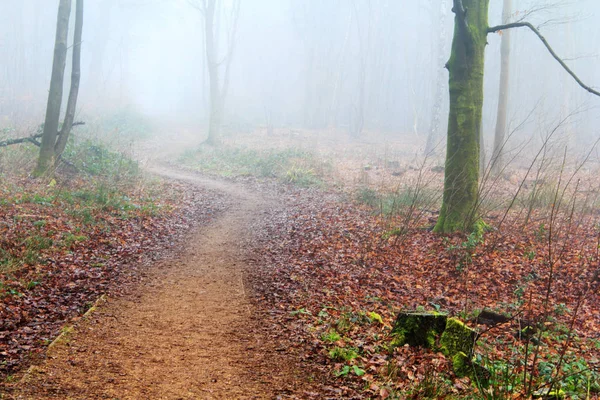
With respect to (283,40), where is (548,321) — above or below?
below

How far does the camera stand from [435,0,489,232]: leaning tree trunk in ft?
30.0

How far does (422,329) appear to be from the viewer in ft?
17.6

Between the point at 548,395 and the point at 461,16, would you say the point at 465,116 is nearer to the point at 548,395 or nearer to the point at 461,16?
the point at 461,16

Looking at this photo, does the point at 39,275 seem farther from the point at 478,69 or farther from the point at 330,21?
the point at 330,21

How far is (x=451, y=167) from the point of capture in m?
9.52

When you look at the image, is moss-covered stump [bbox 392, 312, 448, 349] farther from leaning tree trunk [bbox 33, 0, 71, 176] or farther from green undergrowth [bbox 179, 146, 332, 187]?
green undergrowth [bbox 179, 146, 332, 187]

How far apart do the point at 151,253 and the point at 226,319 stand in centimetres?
342

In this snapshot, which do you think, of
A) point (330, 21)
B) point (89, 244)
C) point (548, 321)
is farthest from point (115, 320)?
point (330, 21)

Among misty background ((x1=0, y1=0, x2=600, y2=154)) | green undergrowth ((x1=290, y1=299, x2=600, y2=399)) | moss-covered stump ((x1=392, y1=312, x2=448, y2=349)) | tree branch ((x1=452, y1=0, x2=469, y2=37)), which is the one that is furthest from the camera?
misty background ((x1=0, y1=0, x2=600, y2=154))

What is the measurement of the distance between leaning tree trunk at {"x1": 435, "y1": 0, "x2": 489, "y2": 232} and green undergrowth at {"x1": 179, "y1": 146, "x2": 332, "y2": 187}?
877cm

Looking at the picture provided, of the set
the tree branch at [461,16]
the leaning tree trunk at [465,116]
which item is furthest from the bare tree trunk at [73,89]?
the leaning tree trunk at [465,116]

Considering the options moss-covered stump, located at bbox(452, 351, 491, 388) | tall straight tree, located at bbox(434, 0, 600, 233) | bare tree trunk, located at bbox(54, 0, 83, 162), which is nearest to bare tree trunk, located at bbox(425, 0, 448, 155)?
tall straight tree, located at bbox(434, 0, 600, 233)

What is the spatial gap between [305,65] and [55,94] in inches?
1827

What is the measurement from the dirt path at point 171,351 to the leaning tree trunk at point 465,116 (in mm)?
5102
